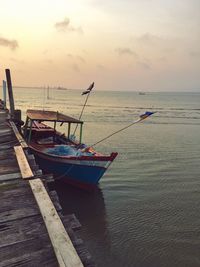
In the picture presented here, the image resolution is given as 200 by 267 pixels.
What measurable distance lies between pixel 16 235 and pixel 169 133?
30362 millimetres

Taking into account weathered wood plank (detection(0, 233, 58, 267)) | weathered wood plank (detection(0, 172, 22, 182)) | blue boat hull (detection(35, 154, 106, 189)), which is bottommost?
blue boat hull (detection(35, 154, 106, 189))

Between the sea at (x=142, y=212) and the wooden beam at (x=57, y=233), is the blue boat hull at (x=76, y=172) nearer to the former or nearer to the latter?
the sea at (x=142, y=212)

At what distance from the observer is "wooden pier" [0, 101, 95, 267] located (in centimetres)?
339

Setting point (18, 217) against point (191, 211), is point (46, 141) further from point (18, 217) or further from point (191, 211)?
point (18, 217)

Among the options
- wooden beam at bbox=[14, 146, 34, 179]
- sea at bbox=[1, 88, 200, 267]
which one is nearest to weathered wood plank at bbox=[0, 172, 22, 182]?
wooden beam at bbox=[14, 146, 34, 179]

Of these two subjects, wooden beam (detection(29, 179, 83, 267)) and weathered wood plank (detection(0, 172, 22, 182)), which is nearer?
wooden beam (detection(29, 179, 83, 267))

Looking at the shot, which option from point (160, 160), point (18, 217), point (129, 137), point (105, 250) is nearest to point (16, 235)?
point (18, 217)

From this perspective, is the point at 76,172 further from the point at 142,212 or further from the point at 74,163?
the point at 142,212

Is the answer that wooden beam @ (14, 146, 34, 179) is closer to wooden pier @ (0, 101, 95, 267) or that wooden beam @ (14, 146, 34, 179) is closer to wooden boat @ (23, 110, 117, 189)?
wooden pier @ (0, 101, 95, 267)

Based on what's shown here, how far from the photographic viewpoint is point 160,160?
1945 centimetres

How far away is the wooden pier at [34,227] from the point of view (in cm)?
339

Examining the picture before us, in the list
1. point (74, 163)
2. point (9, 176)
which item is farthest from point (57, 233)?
point (74, 163)

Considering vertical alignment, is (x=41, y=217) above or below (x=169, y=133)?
above

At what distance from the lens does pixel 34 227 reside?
13.4 feet
